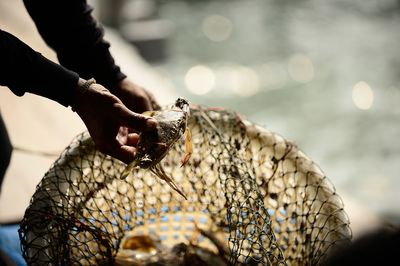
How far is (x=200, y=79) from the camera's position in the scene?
457cm

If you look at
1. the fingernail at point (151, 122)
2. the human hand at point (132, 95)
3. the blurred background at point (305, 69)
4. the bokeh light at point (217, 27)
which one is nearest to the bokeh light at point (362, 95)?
the blurred background at point (305, 69)

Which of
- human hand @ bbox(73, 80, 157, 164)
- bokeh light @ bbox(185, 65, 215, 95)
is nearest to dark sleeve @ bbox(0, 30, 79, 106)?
human hand @ bbox(73, 80, 157, 164)

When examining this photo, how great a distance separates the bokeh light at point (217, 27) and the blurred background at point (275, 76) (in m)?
0.01

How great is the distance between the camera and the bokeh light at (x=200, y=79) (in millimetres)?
4423

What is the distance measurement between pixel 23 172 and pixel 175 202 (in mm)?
1030

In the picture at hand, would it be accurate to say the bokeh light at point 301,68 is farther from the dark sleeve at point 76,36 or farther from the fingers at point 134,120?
the fingers at point 134,120

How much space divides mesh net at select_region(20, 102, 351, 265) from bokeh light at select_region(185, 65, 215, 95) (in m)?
2.53

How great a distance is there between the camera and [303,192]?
1580 millimetres

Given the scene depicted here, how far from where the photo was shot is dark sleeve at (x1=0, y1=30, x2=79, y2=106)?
3.67 feet

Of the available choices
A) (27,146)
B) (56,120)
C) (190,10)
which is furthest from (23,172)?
(190,10)

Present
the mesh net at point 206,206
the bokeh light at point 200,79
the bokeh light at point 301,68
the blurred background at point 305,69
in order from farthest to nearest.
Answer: the bokeh light at point 301,68 → the bokeh light at point 200,79 → the blurred background at point 305,69 → the mesh net at point 206,206

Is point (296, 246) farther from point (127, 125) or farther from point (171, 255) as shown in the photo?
point (127, 125)

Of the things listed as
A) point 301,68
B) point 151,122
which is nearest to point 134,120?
point 151,122

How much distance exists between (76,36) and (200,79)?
309 cm
